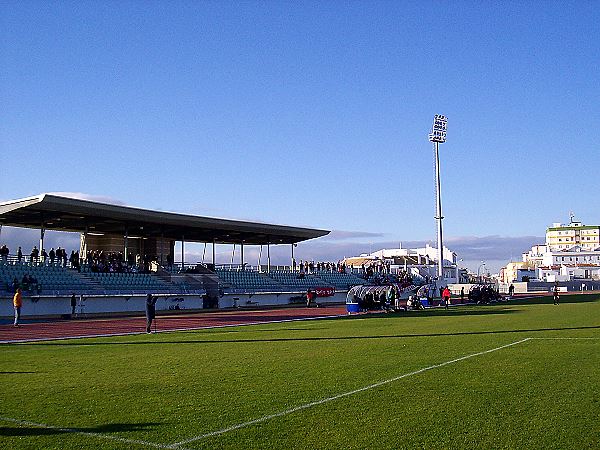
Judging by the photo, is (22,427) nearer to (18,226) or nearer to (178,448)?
(178,448)

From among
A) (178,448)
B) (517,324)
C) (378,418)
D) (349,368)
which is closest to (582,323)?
(517,324)

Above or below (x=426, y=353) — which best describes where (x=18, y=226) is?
above

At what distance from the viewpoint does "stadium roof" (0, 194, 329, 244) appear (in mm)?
40812

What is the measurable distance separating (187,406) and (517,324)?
1957 centimetres

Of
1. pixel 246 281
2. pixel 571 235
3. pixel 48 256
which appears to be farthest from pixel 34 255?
pixel 571 235

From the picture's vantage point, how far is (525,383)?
10977 mm

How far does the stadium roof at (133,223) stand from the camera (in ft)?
134

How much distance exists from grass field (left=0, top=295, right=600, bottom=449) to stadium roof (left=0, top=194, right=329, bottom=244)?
24190 millimetres

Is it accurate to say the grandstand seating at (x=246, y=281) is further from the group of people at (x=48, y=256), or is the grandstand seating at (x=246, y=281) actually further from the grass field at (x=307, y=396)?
the grass field at (x=307, y=396)

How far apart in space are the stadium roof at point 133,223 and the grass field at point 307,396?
24.2 meters

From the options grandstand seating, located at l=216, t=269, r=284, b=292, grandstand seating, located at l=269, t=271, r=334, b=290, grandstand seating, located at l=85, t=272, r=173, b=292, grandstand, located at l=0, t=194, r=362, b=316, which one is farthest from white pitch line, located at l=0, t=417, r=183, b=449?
grandstand seating, located at l=269, t=271, r=334, b=290

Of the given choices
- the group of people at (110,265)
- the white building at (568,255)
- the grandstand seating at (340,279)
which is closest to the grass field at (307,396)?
the group of people at (110,265)

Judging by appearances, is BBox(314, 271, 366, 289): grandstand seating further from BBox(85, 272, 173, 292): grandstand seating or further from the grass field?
the grass field

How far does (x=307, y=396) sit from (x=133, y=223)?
42511 millimetres
